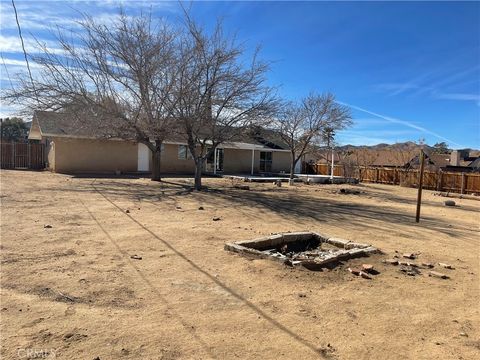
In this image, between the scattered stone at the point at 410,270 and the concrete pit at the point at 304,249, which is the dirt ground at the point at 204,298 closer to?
the scattered stone at the point at 410,270

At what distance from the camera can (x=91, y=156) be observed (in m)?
27.0

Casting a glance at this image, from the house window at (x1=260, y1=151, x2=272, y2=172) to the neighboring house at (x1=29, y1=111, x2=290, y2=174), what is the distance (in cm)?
116

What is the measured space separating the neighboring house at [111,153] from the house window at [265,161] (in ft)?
3.81

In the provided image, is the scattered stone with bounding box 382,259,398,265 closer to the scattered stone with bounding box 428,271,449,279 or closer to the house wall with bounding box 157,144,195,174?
the scattered stone with bounding box 428,271,449,279

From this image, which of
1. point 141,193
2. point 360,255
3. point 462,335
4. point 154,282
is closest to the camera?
point 462,335

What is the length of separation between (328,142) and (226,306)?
27441 millimetres

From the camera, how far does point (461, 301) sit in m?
5.60

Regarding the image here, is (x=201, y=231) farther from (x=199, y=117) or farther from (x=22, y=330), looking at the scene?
(x=199, y=117)

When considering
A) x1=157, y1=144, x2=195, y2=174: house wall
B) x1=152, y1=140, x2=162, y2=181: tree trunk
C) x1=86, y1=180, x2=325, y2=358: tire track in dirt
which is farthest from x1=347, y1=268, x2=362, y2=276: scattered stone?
x1=157, y1=144, x2=195, y2=174: house wall

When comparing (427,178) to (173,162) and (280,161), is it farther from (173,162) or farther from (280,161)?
(173,162)

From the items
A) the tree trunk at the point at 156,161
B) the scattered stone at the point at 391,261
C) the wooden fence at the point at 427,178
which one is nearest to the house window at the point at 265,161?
the wooden fence at the point at 427,178

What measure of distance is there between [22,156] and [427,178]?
30.0 metres

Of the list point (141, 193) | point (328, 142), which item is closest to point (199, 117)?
point (141, 193)

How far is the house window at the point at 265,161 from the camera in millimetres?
38688
